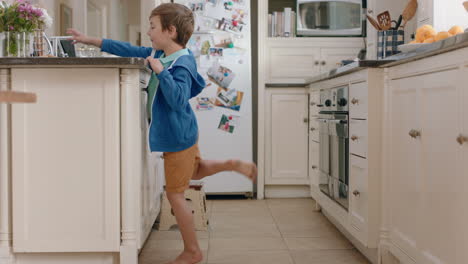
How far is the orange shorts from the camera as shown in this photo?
93.7 inches

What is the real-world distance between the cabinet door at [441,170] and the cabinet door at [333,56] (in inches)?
90.7

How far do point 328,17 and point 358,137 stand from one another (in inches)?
79.6

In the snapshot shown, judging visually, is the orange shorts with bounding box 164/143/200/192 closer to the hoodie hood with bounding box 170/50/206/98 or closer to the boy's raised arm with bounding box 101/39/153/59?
the hoodie hood with bounding box 170/50/206/98

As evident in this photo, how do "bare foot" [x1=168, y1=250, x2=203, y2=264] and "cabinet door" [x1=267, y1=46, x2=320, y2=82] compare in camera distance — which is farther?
"cabinet door" [x1=267, y1=46, x2=320, y2=82]

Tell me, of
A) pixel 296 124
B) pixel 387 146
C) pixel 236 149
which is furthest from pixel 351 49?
pixel 387 146

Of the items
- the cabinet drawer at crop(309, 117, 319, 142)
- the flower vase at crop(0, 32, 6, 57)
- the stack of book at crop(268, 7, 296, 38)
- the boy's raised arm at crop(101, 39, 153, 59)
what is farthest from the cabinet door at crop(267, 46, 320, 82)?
the flower vase at crop(0, 32, 6, 57)

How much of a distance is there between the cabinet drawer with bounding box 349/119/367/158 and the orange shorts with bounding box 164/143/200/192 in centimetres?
78

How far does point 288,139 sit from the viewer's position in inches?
167

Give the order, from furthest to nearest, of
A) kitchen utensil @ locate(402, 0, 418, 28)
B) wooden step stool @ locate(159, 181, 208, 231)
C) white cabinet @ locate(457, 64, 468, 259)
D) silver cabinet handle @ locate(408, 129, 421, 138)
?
kitchen utensil @ locate(402, 0, 418, 28), wooden step stool @ locate(159, 181, 208, 231), silver cabinet handle @ locate(408, 129, 421, 138), white cabinet @ locate(457, 64, 468, 259)

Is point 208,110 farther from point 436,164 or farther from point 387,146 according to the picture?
point 436,164

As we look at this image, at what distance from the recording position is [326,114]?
3.18 m

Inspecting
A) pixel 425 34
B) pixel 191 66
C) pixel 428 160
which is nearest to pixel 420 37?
pixel 425 34

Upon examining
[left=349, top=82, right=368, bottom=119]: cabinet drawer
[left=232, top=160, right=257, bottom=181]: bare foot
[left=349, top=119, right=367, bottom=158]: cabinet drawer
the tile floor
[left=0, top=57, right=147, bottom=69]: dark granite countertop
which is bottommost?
the tile floor

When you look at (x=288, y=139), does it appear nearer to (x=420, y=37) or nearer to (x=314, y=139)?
(x=314, y=139)
